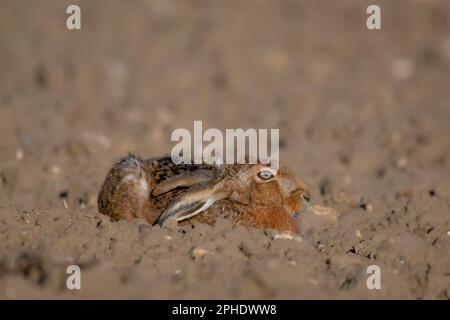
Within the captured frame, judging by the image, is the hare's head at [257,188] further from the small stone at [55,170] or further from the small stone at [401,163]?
the small stone at [401,163]

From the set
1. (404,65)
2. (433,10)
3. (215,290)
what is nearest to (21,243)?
(215,290)

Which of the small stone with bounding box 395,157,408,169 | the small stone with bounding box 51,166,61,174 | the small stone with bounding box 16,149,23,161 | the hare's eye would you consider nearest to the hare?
the hare's eye

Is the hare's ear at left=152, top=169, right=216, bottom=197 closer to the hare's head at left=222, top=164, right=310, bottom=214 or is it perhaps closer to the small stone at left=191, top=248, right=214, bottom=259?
the hare's head at left=222, top=164, right=310, bottom=214

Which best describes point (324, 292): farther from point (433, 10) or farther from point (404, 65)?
point (433, 10)

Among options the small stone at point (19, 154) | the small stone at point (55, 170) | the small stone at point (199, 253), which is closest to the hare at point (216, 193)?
the small stone at point (199, 253)

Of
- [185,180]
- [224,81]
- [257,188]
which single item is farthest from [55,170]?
[224,81]

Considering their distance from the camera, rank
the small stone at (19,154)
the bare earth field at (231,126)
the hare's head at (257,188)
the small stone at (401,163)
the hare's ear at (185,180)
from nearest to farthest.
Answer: the bare earth field at (231,126)
the hare's ear at (185,180)
the hare's head at (257,188)
the small stone at (19,154)
the small stone at (401,163)

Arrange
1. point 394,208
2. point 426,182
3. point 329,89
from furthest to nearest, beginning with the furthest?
point 329,89
point 426,182
point 394,208

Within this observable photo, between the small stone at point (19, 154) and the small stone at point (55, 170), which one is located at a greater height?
the small stone at point (19, 154)
